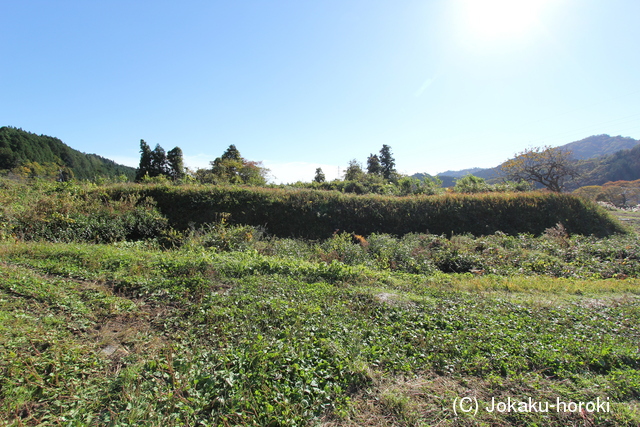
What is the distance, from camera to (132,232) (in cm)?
916

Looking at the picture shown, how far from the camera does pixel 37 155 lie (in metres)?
53.4

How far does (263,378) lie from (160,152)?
1427 inches

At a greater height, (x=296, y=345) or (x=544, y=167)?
(x=544, y=167)

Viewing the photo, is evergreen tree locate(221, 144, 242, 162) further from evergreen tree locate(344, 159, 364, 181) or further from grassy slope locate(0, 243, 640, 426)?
grassy slope locate(0, 243, 640, 426)

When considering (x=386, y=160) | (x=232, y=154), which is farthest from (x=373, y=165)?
(x=232, y=154)

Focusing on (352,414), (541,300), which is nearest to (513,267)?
(541,300)

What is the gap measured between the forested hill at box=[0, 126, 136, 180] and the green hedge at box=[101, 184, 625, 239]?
1416 inches

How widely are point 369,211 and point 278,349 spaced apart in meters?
10.7

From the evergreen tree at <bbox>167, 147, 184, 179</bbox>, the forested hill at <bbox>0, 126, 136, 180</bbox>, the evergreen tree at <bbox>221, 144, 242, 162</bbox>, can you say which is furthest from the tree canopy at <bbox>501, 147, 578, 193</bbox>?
the forested hill at <bbox>0, 126, 136, 180</bbox>

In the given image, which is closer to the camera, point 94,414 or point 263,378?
point 94,414

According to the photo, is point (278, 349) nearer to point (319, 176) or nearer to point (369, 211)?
point (369, 211)

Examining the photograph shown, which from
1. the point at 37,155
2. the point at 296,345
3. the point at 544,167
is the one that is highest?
the point at 37,155

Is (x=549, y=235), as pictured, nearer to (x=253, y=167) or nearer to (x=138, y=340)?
(x=138, y=340)

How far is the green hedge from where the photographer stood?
12148 millimetres
